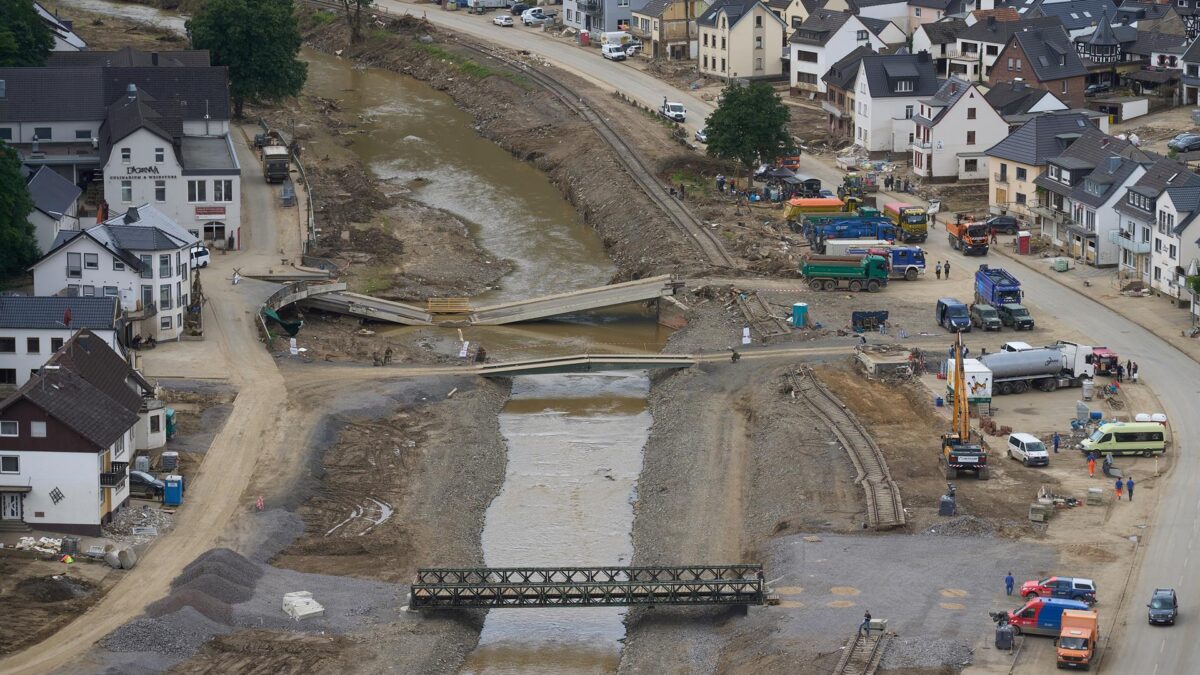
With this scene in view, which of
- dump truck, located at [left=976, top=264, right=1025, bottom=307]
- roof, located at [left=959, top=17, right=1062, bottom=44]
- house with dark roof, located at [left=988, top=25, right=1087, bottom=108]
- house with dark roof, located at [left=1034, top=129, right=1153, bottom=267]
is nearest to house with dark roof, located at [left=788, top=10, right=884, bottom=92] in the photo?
roof, located at [left=959, top=17, right=1062, bottom=44]

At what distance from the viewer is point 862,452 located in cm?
7200

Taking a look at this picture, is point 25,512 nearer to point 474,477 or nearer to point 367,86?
point 474,477

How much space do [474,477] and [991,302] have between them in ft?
90.7

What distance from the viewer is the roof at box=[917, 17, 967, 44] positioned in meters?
137

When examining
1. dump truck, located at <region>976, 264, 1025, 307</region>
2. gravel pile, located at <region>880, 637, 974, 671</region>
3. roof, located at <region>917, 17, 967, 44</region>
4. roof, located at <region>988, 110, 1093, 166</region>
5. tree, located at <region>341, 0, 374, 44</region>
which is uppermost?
tree, located at <region>341, 0, 374, 44</region>

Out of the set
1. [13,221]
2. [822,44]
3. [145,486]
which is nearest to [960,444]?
[145,486]

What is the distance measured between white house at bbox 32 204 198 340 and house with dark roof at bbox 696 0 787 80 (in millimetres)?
66019

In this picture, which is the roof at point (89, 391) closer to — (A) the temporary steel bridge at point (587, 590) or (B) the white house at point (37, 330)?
(B) the white house at point (37, 330)

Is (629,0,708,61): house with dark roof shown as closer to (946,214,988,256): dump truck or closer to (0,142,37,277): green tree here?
(946,214,988,256): dump truck

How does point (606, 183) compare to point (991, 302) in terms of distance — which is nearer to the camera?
point (991, 302)

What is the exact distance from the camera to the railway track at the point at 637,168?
102 metres

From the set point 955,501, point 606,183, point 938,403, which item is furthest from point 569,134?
point 955,501

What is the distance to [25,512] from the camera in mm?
63219

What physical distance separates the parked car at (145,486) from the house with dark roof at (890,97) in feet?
211
